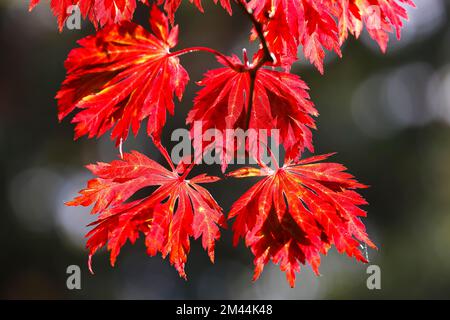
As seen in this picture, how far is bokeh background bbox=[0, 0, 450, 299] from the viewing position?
18.9 ft

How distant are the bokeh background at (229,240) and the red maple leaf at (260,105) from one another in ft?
15.0

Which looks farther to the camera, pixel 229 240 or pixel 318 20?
pixel 229 240

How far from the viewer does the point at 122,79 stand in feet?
3.28

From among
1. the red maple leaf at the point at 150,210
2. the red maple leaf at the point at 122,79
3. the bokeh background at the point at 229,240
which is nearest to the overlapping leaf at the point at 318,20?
the red maple leaf at the point at 122,79

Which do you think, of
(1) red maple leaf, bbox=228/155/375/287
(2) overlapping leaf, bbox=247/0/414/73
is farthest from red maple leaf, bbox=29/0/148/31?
(1) red maple leaf, bbox=228/155/375/287

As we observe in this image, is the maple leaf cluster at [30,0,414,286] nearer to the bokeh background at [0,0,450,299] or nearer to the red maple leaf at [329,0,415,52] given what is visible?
the red maple leaf at [329,0,415,52]

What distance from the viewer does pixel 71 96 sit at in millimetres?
901

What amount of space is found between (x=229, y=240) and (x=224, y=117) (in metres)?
4.55

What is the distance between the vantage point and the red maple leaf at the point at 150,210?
105 centimetres

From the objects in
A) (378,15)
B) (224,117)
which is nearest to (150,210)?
(224,117)

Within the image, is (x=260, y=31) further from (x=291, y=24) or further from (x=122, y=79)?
(x=122, y=79)

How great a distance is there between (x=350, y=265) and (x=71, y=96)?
552 cm

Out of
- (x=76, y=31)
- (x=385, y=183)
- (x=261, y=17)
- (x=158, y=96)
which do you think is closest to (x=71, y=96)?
(x=158, y=96)

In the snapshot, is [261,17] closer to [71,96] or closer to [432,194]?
[71,96]
